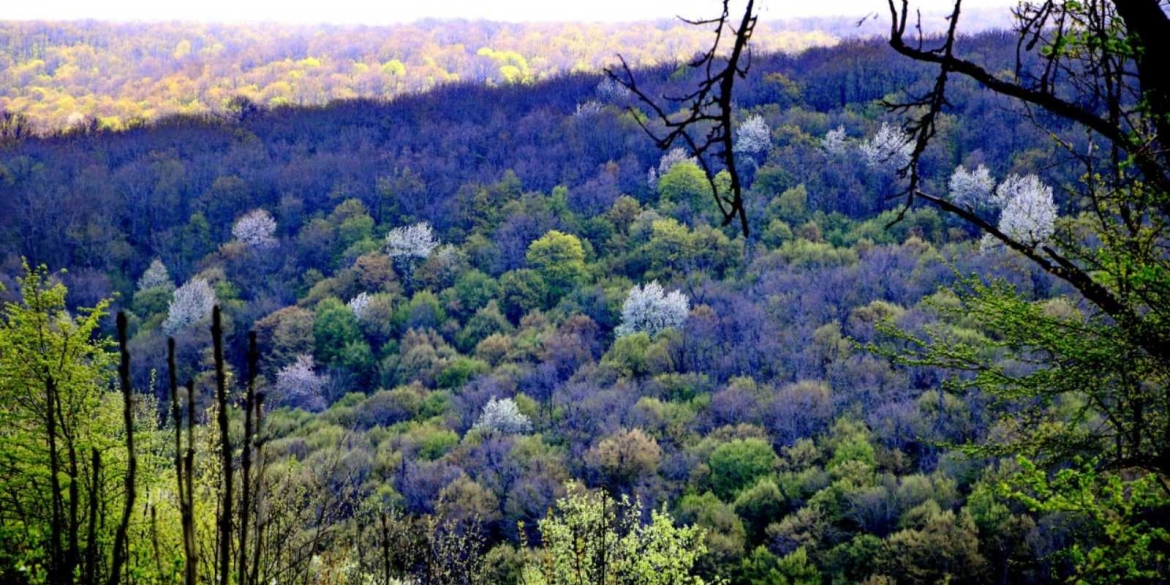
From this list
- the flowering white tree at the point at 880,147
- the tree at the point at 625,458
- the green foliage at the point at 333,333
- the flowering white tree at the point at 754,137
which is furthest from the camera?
the flowering white tree at the point at 754,137

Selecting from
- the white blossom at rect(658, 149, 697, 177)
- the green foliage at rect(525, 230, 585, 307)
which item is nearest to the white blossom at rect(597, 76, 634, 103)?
the white blossom at rect(658, 149, 697, 177)

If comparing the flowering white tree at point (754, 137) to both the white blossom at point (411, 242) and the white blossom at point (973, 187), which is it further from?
the white blossom at point (411, 242)

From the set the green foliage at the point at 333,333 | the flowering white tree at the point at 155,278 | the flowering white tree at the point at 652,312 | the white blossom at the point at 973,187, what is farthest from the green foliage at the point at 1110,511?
the flowering white tree at the point at 155,278

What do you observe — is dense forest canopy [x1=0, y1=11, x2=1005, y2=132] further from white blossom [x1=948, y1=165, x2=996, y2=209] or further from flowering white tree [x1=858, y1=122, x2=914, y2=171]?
white blossom [x1=948, y1=165, x2=996, y2=209]

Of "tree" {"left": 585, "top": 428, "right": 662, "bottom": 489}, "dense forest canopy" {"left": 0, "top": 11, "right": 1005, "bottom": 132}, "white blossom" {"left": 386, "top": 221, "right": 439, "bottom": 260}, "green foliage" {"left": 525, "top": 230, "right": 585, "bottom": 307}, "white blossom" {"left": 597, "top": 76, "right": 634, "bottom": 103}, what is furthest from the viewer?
"dense forest canopy" {"left": 0, "top": 11, "right": 1005, "bottom": 132}

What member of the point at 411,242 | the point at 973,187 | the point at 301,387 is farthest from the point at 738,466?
the point at 411,242

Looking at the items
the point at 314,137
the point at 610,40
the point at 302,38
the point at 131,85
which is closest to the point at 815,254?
the point at 314,137
